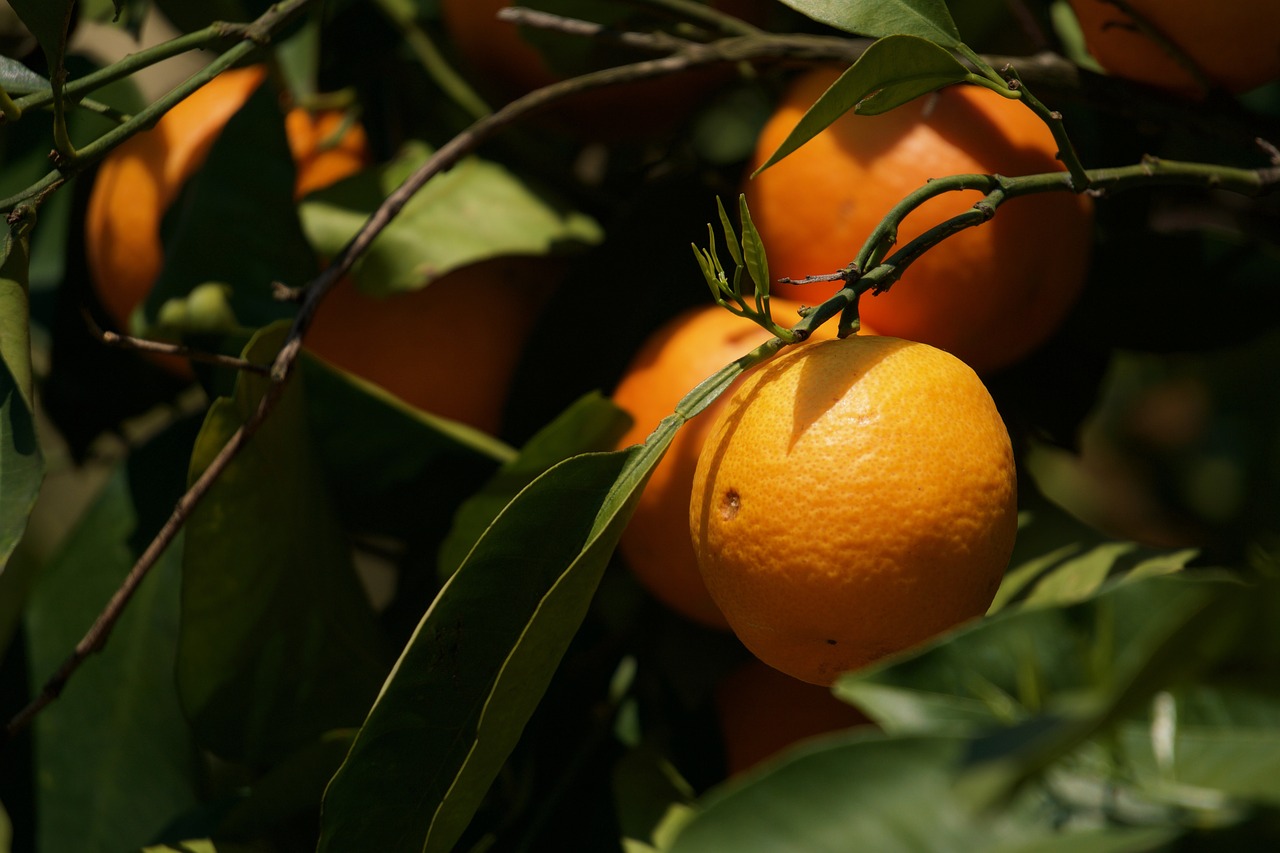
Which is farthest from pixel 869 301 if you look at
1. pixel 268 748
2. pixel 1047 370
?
pixel 268 748

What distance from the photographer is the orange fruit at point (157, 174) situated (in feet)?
2.47

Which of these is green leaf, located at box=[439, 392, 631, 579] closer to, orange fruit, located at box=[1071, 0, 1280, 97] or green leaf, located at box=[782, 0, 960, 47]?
green leaf, located at box=[782, 0, 960, 47]

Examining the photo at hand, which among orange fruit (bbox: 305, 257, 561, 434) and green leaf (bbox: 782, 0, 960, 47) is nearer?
green leaf (bbox: 782, 0, 960, 47)

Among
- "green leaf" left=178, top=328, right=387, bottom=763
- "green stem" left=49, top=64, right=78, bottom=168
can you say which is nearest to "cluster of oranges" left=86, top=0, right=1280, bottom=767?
"green leaf" left=178, top=328, right=387, bottom=763

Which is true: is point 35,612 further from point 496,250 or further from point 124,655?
point 496,250

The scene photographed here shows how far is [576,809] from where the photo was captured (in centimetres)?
64

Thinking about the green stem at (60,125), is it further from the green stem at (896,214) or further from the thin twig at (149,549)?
the green stem at (896,214)

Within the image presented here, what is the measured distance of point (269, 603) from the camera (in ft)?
2.01

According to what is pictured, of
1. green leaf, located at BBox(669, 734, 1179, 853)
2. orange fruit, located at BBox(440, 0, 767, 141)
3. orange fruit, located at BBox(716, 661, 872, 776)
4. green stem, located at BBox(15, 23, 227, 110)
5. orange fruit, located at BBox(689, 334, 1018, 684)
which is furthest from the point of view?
orange fruit, located at BBox(440, 0, 767, 141)

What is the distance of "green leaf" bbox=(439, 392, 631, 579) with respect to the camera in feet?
1.91

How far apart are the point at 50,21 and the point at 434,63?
0.33 m

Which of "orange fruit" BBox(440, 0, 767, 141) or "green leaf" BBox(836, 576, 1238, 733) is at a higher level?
"orange fruit" BBox(440, 0, 767, 141)

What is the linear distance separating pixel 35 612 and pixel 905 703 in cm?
66

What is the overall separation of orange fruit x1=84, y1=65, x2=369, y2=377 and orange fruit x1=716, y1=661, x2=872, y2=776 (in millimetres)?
427
